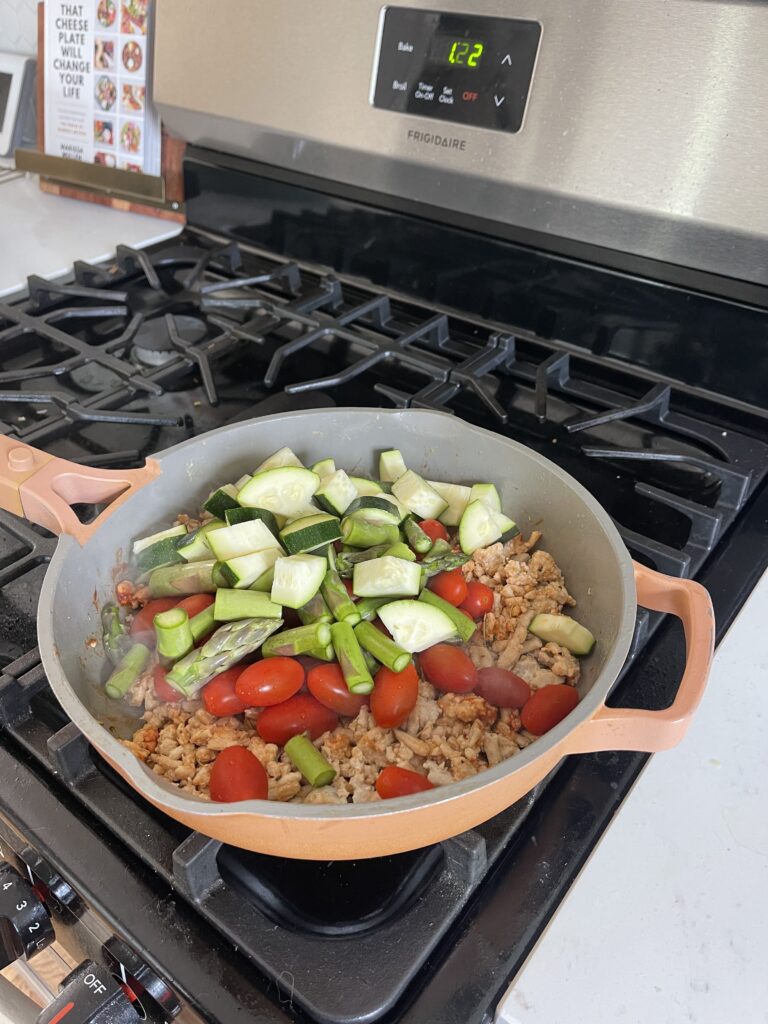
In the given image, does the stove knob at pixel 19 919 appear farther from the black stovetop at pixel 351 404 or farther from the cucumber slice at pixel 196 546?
the cucumber slice at pixel 196 546

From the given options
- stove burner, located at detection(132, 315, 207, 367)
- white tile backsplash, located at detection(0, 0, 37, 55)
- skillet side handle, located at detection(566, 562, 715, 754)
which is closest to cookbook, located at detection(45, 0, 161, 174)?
white tile backsplash, located at detection(0, 0, 37, 55)

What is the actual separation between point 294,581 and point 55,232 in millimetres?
865

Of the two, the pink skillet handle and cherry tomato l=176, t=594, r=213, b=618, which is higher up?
the pink skillet handle

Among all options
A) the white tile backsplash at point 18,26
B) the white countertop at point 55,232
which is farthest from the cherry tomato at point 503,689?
the white tile backsplash at point 18,26

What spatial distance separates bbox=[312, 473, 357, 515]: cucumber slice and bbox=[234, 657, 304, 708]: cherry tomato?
0.15 m

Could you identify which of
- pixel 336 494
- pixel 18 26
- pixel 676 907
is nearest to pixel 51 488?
pixel 336 494

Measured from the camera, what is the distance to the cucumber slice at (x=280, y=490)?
65cm

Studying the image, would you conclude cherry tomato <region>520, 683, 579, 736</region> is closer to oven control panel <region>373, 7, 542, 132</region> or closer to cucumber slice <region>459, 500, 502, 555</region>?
cucumber slice <region>459, 500, 502, 555</region>

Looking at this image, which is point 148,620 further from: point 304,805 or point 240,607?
point 304,805

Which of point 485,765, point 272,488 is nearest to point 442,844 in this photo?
point 485,765

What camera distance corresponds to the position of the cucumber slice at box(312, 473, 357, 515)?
2.15 ft

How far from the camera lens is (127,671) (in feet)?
1.87

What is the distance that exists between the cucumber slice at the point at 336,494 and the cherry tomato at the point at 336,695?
0.49ft

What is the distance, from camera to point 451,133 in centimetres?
94
